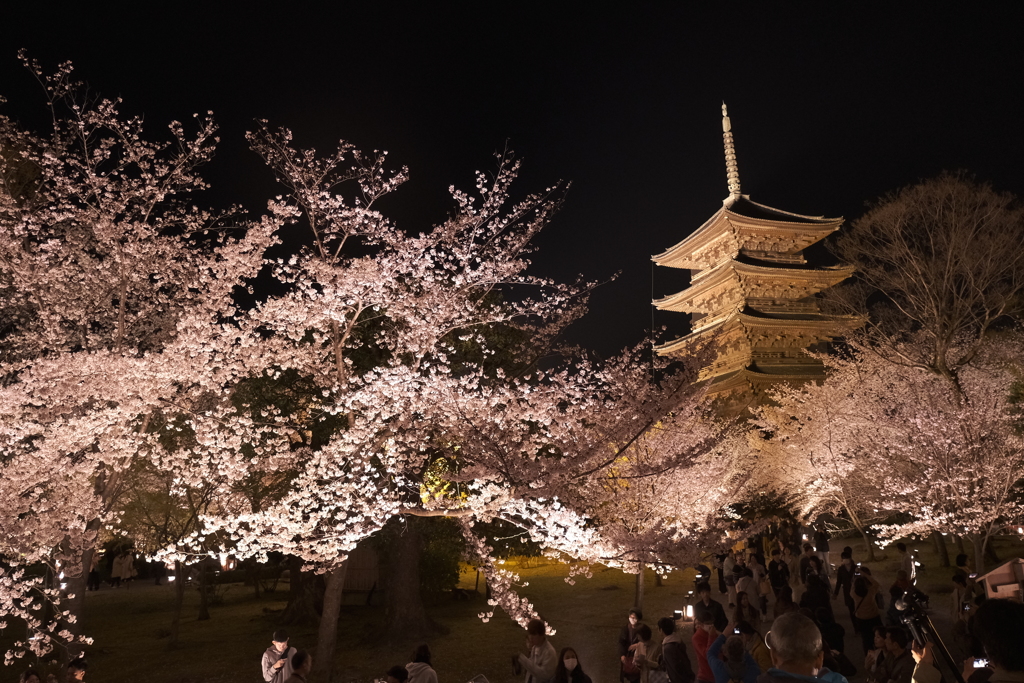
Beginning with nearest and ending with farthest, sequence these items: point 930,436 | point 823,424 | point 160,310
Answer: point 160,310 < point 930,436 < point 823,424

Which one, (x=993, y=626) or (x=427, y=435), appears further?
(x=427, y=435)

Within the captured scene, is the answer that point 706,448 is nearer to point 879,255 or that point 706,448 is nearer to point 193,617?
point 879,255

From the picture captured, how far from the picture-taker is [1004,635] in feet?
8.98

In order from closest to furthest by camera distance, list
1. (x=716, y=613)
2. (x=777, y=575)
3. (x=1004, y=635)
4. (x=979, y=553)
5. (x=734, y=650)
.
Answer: (x=1004, y=635) → (x=734, y=650) → (x=716, y=613) → (x=979, y=553) → (x=777, y=575)

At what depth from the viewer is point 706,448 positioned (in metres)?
9.65

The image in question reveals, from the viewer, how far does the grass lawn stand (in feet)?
37.2

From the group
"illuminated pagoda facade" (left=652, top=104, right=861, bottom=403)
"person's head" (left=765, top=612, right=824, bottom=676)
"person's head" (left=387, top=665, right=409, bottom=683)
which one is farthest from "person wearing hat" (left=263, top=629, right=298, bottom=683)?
"illuminated pagoda facade" (left=652, top=104, right=861, bottom=403)

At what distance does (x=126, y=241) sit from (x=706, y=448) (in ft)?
32.5

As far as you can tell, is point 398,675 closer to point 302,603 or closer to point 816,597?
point 816,597

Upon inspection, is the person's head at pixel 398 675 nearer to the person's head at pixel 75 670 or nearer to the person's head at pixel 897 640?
the person's head at pixel 75 670

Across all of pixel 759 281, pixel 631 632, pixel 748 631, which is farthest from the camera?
pixel 759 281

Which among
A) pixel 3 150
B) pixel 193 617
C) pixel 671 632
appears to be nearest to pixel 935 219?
pixel 671 632

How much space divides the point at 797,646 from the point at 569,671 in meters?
4.14

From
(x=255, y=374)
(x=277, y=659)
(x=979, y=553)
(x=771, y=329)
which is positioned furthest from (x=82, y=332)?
(x=771, y=329)
